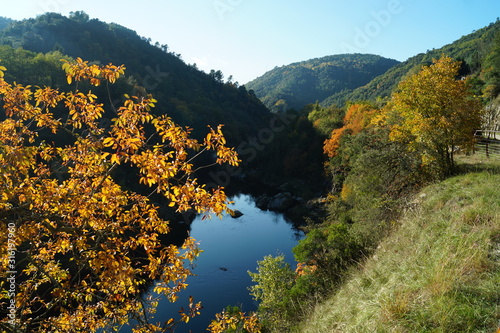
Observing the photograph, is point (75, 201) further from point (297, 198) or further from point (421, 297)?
point (297, 198)

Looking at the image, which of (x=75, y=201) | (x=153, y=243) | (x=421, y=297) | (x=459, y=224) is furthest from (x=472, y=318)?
(x=75, y=201)

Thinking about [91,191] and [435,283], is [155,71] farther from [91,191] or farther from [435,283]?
[435,283]

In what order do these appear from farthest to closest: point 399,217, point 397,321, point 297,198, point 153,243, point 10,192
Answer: point 297,198 < point 399,217 < point 153,243 < point 397,321 < point 10,192

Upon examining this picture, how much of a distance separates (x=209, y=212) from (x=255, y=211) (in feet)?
152

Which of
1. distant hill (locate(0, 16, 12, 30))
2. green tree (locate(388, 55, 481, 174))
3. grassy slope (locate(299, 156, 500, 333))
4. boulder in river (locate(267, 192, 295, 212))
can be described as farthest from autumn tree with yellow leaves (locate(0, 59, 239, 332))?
distant hill (locate(0, 16, 12, 30))

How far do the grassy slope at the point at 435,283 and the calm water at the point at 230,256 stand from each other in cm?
1306

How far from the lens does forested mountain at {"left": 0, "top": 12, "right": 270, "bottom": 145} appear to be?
92.5 meters

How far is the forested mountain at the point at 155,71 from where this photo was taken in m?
92.5

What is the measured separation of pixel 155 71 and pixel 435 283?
5322 inches

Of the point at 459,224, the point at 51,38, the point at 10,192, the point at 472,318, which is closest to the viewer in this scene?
the point at 10,192

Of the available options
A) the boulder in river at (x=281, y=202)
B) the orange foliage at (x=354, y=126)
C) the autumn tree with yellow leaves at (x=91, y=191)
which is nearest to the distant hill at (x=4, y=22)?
the boulder in river at (x=281, y=202)

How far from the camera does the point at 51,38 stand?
9875cm

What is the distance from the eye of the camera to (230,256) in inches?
1267

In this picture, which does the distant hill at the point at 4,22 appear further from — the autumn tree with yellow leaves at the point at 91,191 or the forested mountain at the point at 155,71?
the autumn tree with yellow leaves at the point at 91,191
